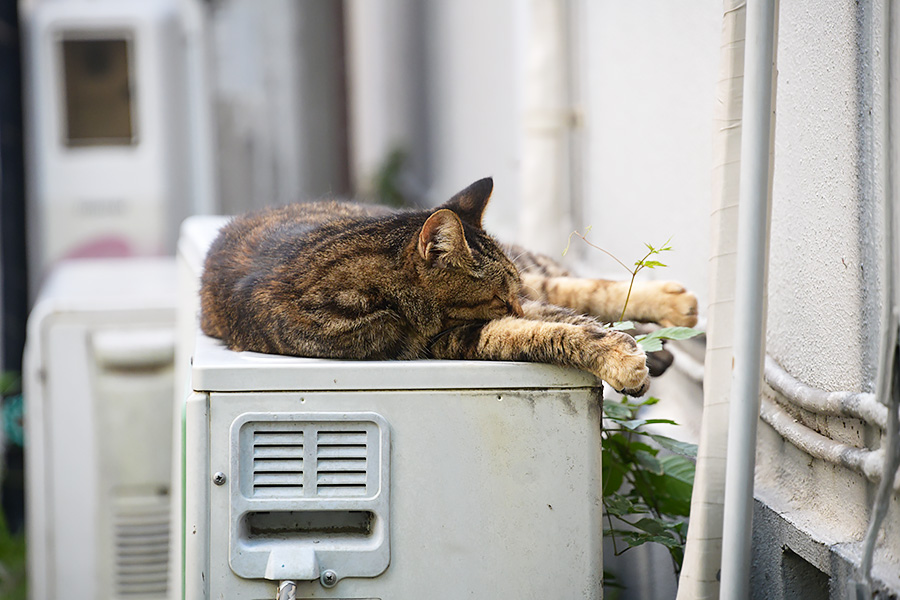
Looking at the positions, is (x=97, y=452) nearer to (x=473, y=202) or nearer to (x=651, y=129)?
(x=473, y=202)

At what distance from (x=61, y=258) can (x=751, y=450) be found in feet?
11.9

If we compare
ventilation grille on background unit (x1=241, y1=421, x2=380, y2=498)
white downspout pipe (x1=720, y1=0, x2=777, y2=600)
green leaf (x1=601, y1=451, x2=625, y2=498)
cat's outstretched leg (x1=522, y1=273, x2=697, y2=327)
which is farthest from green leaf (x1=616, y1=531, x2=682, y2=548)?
ventilation grille on background unit (x1=241, y1=421, x2=380, y2=498)

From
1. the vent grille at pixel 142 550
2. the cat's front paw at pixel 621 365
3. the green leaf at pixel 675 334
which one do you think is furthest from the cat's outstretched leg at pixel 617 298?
the vent grille at pixel 142 550

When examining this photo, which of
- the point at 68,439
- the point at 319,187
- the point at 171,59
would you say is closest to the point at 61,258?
the point at 171,59

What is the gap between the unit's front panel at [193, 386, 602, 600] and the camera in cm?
133

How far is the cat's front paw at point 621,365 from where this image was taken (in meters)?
1.36

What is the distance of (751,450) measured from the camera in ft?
4.21

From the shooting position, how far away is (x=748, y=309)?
1.28 m

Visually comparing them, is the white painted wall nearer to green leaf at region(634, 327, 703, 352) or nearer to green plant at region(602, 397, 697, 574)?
green plant at region(602, 397, 697, 574)

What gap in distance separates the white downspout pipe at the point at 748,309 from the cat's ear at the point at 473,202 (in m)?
0.59

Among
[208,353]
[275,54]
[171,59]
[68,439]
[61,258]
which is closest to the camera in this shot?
[208,353]

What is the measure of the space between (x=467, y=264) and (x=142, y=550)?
1.56 meters

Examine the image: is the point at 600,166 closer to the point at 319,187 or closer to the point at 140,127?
the point at 140,127

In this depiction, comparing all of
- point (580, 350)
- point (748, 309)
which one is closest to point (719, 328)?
point (748, 309)
